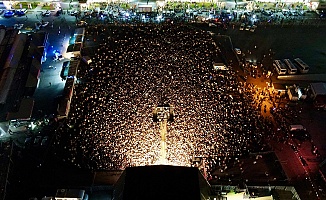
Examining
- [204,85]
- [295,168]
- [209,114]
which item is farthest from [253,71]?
[295,168]

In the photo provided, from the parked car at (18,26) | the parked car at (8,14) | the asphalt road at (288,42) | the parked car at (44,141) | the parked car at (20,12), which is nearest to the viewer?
the parked car at (44,141)

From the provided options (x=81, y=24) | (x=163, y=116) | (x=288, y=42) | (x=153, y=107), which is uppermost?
(x=81, y=24)

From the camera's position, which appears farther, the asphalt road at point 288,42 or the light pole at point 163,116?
the asphalt road at point 288,42

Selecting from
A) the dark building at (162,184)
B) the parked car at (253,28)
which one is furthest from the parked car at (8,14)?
the dark building at (162,184)

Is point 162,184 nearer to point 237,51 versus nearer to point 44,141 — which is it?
point 44,141

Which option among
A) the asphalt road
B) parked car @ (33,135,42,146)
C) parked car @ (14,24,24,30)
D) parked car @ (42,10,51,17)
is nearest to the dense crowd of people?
parked car @ (33,135,42,146)

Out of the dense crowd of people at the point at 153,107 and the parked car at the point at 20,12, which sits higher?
the parked car at the point at 20,12

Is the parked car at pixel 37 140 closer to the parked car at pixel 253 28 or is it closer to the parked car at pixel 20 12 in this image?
the parked car at pixel 20 12

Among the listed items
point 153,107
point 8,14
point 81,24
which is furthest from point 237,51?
point 8,14
